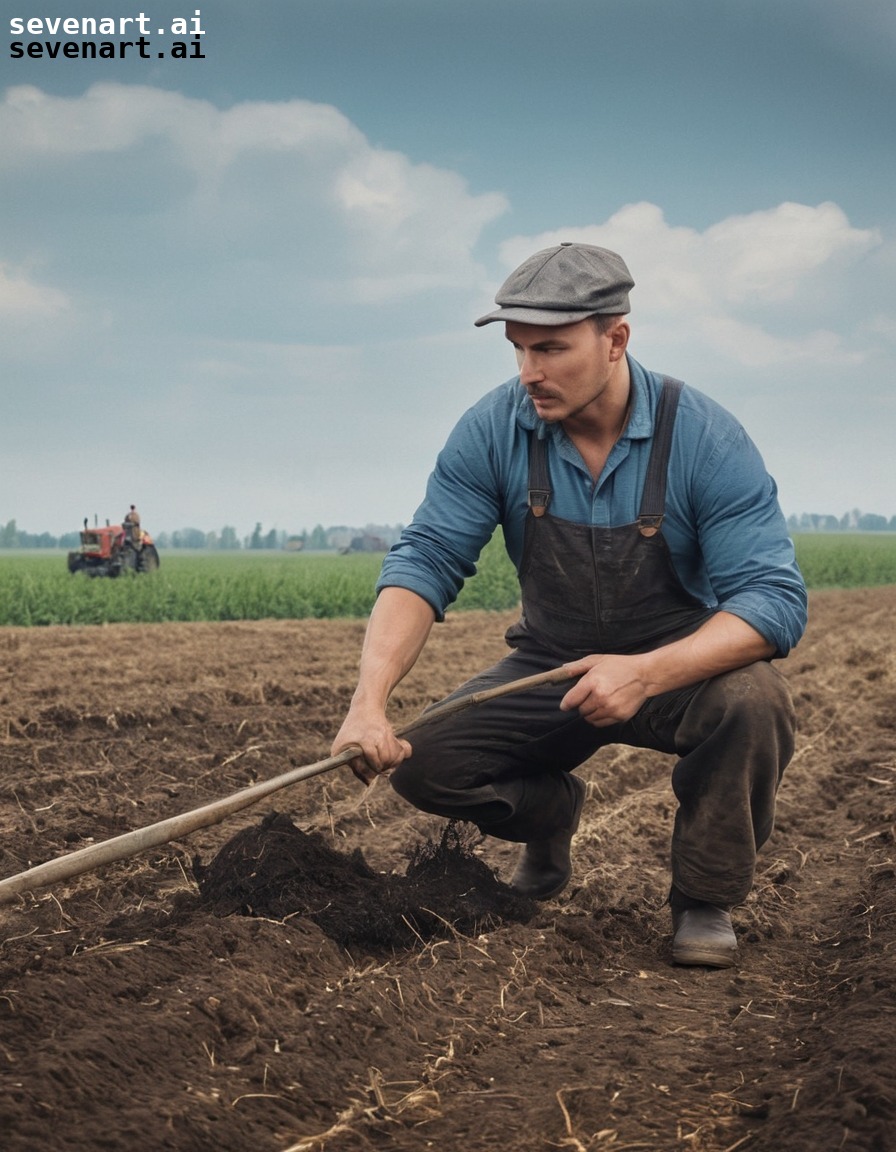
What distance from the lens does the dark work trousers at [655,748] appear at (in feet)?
11.7

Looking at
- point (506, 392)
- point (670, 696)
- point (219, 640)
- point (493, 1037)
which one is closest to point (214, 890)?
point (493, 1037)

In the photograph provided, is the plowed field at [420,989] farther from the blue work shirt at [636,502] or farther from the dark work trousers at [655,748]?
the blue work shirt at [636,502]

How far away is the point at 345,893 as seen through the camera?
3.62 m

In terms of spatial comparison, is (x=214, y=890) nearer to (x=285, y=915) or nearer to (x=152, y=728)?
(x=285, y=915)

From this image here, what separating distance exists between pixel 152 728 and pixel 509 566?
1651 cm

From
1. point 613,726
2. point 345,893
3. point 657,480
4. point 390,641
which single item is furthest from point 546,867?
point 657,480

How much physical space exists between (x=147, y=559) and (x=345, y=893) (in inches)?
775

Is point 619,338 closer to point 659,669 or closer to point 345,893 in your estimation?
point 659,669

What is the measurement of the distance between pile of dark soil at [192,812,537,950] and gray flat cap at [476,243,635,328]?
1.64 metres

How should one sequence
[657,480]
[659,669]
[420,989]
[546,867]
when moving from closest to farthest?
[420,989] → [659,669] → [657,480] → [546,867]

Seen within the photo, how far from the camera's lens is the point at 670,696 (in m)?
3.78

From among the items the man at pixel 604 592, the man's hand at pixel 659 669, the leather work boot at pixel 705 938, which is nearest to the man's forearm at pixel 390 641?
the man at pixel 604 592

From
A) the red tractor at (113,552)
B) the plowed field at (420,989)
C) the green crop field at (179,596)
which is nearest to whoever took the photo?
the plowed field at (420,989)

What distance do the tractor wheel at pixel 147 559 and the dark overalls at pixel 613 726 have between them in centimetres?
1882
